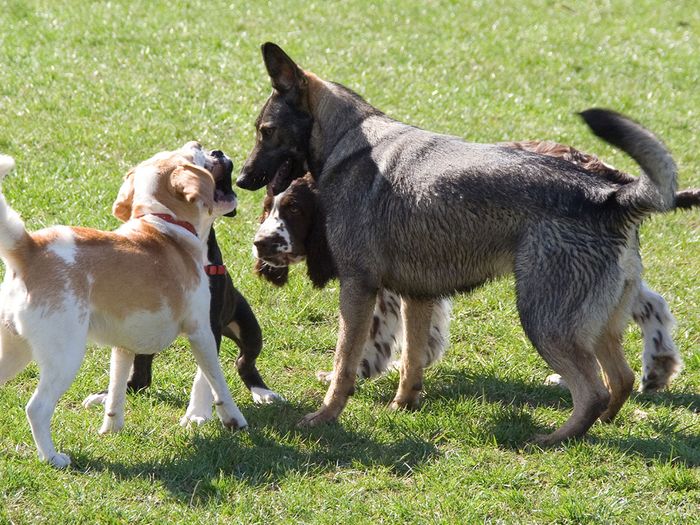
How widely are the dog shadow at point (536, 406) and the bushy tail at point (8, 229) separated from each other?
251 centimetres

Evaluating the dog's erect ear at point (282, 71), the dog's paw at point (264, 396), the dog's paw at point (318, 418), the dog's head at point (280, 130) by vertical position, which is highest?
the dog's erect ear at point (282, 71)

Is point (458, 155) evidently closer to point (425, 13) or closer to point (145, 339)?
point (145, 339)

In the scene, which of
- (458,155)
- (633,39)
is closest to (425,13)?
(633,39)

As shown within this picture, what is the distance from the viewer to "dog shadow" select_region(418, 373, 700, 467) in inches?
214

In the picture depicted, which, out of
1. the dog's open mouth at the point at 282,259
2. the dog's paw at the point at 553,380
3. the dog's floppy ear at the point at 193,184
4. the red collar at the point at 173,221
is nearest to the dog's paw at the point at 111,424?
the red collar at the point at 173,221

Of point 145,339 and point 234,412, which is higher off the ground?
point 145,339

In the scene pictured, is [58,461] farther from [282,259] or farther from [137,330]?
[282,259]

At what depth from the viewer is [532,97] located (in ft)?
38.5

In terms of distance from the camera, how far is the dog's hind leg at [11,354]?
16.6 feet

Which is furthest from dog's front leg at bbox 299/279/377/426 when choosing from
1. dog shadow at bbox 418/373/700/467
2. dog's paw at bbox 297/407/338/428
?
dog shadow at bbox 418/373/700/467

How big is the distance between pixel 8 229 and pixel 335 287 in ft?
11.0

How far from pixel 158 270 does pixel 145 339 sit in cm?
34

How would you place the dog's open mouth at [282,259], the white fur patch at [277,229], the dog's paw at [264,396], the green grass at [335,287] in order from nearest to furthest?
1. the green grass at [335,287]
2. the dog's paw at [264,396]
3. the white fur patch at [277,229]
4. the dog's open mouth at [282,259]

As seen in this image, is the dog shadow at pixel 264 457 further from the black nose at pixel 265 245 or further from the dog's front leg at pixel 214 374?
the black nose at pixel 265 245
